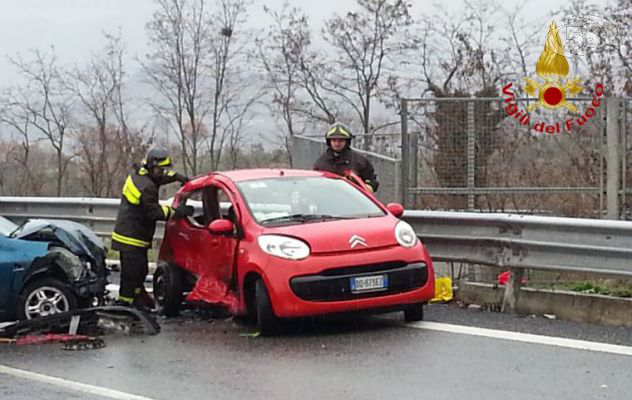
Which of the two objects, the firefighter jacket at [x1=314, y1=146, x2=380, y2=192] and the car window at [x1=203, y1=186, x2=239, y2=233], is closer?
the car window at [x1=203, y1=186, x2=239, y2=233]

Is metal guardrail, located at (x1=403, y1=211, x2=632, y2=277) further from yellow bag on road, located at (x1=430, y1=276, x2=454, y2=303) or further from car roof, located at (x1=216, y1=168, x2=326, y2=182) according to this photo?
car roof, located at (x1=216, y1=168, x2=326, y2=182)

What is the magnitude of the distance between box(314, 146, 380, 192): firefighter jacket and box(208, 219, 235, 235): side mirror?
2.14 meters

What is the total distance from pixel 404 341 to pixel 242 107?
2018cm

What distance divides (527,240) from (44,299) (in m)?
4.21

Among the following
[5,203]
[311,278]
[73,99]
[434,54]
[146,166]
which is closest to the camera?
[311,278]

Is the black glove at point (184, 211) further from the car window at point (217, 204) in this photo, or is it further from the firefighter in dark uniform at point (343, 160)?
the firefighter in dark uniform at point (343, 160)

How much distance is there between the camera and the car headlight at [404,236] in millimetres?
8133

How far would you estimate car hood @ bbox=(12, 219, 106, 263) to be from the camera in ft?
29.1

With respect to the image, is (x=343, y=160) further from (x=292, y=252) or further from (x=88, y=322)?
(x=88, y=322)

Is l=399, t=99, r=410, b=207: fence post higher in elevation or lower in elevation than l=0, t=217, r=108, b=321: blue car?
higher

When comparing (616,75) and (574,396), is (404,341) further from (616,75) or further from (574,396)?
(616,75)

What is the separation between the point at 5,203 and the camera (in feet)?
47.4

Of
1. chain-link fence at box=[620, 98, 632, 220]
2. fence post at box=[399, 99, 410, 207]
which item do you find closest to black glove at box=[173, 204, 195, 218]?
fence post at box=[399, 99, 410, 207]

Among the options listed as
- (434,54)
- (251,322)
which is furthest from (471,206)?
(434,54)
